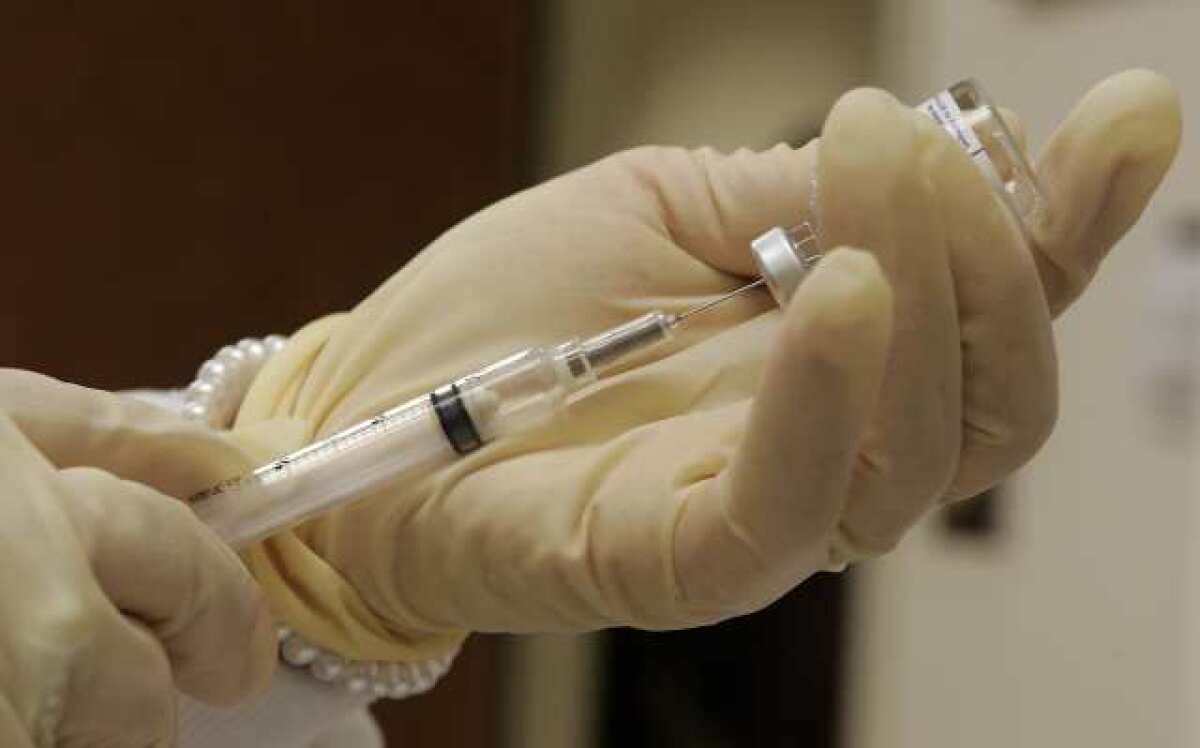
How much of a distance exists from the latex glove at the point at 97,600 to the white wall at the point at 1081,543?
51cm

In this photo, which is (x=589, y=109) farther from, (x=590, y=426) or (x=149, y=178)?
(x=590, y=426)

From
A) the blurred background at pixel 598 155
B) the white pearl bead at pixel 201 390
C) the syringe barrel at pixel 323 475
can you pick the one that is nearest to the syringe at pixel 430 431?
the syringe barrel at pixel 323 475

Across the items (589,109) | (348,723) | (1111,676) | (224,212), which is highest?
(224,212)

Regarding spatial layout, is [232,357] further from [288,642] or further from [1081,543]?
[1081,543]

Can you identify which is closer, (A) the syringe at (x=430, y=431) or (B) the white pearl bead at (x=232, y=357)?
(A) the syringe at (x=430, y=431)

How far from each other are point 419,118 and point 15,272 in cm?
36

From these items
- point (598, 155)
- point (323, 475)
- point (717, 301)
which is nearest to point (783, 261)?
point (717, 301)

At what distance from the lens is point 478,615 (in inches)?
19.1

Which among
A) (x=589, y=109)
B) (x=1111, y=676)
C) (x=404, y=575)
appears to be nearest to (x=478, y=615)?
(x=404, y=575)

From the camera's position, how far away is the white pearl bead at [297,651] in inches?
19.9

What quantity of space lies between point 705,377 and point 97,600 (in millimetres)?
225

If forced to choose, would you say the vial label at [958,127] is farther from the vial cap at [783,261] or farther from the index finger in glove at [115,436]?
the index finger in glove at [115,436]

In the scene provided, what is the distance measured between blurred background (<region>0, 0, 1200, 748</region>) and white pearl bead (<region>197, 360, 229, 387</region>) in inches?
17.2

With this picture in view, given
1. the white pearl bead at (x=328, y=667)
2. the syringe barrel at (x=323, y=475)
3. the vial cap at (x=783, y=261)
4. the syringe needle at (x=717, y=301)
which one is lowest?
the white pearl bead at (x=328, y=667)
